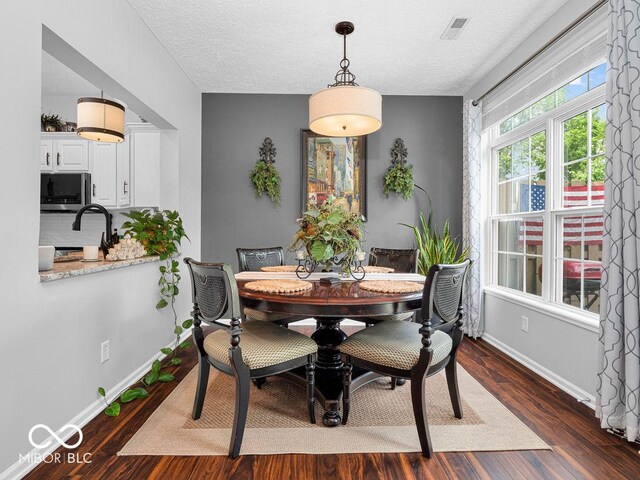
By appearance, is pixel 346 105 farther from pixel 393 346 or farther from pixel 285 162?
pixel 285 162

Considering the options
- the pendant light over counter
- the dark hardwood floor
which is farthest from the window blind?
the dark hardwood floor

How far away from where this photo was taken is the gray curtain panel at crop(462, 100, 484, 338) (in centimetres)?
377

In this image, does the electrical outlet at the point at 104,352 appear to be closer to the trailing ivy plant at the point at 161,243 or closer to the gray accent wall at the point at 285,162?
the trailing ivy plant at the point at 161,243

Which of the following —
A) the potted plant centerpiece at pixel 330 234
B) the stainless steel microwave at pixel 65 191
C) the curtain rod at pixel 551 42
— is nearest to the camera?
the potted plant centerpiece at pixel 330 234

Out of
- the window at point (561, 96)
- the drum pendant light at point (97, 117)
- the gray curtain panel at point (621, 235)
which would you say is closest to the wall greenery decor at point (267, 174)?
the drum pendant light at point (97, 117)

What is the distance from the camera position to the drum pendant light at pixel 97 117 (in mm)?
2707

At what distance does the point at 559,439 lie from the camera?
193cm

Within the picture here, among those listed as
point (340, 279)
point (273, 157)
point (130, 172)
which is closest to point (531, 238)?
point (340, 279)

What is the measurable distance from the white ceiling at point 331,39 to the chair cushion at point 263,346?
2247 millimetres

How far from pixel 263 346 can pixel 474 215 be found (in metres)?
2.80

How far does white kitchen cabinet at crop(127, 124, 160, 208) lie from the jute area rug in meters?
2.20

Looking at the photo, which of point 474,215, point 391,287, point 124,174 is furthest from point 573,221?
point 124,174

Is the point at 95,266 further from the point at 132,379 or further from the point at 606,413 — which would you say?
the point at 606,413

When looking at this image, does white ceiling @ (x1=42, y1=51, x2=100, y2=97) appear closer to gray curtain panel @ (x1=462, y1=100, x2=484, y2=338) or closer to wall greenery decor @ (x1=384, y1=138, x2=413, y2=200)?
wall greenery decor @ (x1=384, y1=138, x2=413, y2=200)
